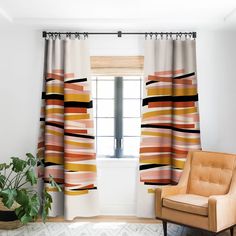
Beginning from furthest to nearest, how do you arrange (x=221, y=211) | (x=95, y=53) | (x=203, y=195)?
1. (x=95, y=53)
2. (x=203, y=195)
3. (x=221, y=211)

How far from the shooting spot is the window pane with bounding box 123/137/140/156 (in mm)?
4391

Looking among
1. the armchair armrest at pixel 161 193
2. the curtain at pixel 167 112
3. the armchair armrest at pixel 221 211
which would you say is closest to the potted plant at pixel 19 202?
the armchair armrest at pixel 161 193

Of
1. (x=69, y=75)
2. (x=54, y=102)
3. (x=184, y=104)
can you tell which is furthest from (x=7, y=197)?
(x=184, y=104)

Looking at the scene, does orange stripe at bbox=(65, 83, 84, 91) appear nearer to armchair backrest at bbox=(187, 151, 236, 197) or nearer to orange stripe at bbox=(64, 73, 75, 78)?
orange stripe at bbox=(64, 73, 75, 78)

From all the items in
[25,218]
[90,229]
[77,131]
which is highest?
[77,131]

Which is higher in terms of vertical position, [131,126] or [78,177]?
[131,126]

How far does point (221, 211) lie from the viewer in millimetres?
3094

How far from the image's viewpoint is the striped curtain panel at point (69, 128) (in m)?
4.01

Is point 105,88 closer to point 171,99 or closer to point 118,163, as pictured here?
point 171,99

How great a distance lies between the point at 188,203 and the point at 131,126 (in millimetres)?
1467

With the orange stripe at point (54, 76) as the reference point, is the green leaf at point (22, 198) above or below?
below

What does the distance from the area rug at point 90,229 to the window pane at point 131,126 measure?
117 cm

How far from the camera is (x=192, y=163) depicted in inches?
148

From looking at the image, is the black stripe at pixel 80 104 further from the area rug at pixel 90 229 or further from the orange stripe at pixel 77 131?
the area rug at pixel 90 229
